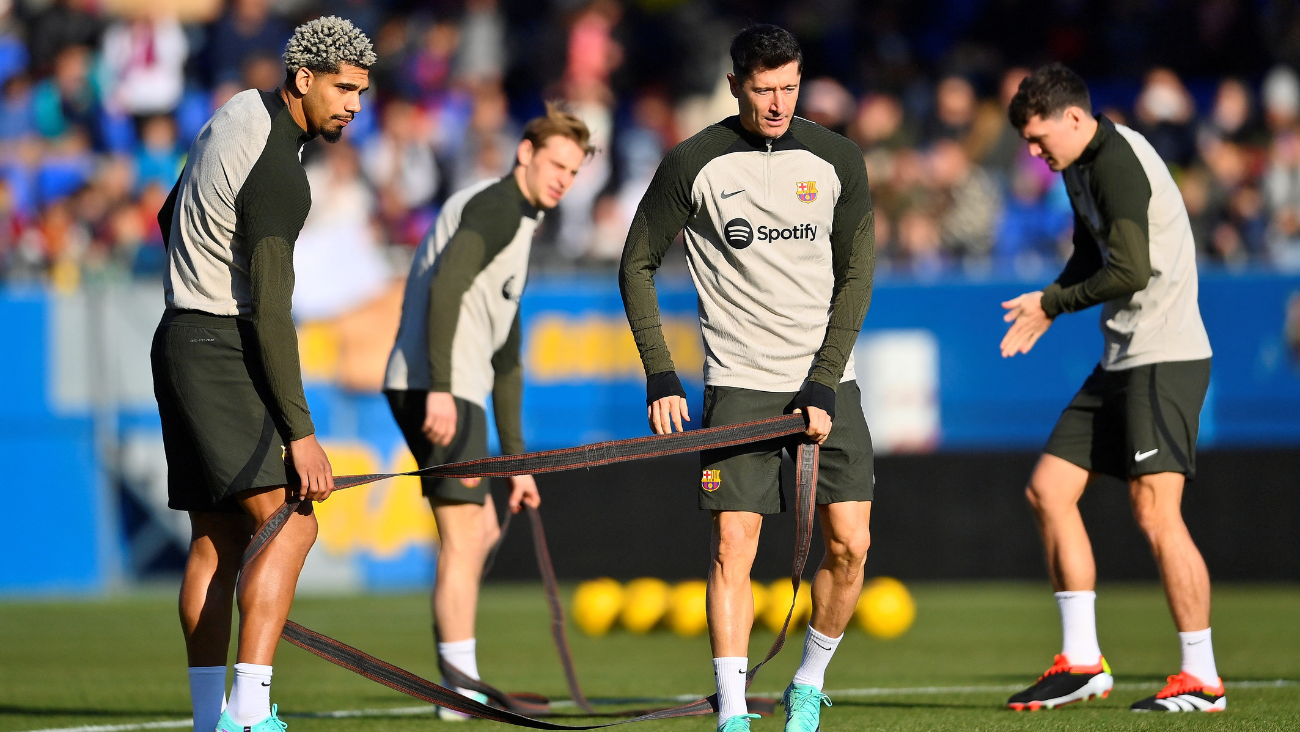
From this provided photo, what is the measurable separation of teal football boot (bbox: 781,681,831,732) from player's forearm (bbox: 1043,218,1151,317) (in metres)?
1.91

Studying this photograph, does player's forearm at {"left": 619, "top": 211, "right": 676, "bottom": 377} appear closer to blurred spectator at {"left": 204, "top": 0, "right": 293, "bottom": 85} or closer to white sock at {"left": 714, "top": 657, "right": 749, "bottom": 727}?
white sock at {"left": 714, "top": 657, "right": 749, "bottom": 727}

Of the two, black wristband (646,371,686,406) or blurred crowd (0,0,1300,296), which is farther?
blurred crowd (0,0,1300,296)

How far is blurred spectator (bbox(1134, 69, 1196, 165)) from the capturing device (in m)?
14.9

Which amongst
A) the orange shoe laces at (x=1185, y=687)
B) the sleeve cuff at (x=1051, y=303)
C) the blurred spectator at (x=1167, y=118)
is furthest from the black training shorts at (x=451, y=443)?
the blurred spectator at (x=1167, y=118)

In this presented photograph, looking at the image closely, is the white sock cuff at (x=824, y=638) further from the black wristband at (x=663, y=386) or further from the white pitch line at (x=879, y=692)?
the white pitch line at (x=879, y=692)

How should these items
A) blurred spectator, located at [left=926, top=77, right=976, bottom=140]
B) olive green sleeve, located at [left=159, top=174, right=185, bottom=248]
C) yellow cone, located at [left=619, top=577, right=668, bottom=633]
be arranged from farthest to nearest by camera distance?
1. blurred spectator, located at [left=926, top=77, right=976, bottom=140]
2. yellow cone, located at [left=619, top=577, right=668, bottom=633]
3. olive green sleeve, located at [left=159, top=174, right=185, bottom=248]

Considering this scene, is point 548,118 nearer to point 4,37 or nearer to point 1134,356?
point 1134,356

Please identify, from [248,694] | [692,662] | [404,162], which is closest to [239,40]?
[404,162]

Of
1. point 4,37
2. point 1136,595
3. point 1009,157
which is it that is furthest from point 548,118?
point 4,37

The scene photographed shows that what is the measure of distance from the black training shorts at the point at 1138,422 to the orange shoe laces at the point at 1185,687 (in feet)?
2.72

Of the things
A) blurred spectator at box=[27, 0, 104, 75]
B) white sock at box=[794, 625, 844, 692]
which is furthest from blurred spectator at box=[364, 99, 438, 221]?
white sock at box=[794, 625, 844, 692]

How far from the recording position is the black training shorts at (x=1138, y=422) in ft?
21.9

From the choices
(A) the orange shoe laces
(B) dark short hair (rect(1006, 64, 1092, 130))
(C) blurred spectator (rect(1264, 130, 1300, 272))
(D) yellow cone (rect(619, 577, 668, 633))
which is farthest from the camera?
(C) blurred spectator (rect(1264, 130, 1300, 272))

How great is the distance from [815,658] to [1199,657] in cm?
175
